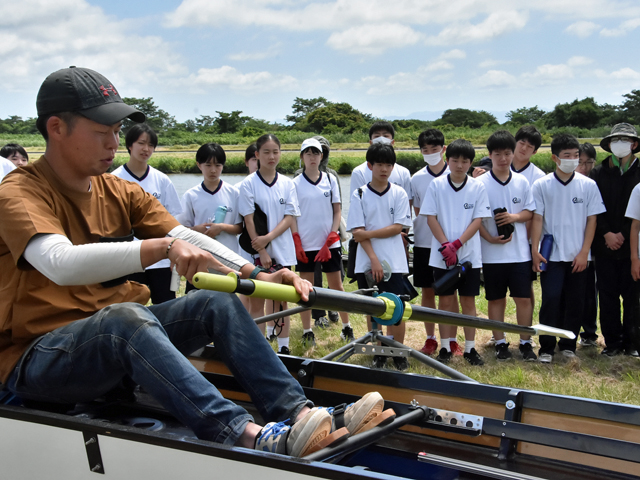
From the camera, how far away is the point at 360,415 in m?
2.53

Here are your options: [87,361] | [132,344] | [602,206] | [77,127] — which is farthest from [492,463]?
A: [602,206]

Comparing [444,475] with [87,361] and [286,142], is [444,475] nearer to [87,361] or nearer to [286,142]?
[87,361]

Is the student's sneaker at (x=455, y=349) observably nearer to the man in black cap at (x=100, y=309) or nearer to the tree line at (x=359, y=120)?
the man in black cap at (x=100, y=309)

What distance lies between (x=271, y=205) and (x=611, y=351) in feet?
11.6

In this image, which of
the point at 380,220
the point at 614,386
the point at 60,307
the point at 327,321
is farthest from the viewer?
the point at 327,321

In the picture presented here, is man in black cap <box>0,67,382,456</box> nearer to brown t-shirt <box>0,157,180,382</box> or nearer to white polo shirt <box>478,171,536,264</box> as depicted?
brown t-shirt <box>0,157,180,382</box>

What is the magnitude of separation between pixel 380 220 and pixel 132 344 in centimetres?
341

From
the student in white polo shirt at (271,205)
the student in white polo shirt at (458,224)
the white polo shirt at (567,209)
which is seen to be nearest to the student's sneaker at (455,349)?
the student in white polo shirt at (458,224)

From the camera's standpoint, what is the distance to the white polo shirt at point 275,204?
231 inches

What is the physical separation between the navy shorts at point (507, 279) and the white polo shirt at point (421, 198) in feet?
2.06

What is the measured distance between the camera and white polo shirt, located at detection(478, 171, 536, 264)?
5.54 m

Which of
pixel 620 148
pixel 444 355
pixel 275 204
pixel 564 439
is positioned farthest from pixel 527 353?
pixel 564 439

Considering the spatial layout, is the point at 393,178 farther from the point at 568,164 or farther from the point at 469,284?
the point at 568,164

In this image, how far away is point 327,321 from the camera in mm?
6816
